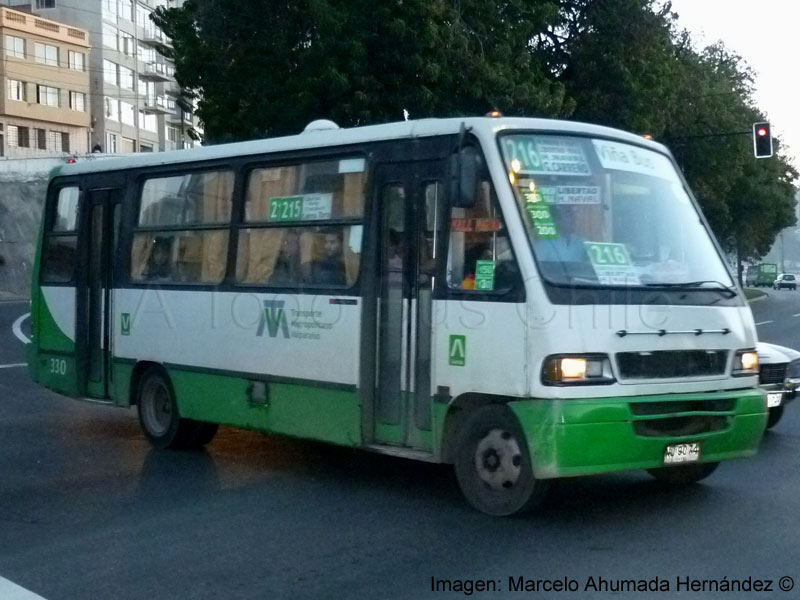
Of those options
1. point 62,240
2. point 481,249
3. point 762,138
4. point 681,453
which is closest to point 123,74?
point 762,138

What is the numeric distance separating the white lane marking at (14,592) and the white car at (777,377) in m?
7.54

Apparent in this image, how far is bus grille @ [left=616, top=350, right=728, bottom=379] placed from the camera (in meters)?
7.84

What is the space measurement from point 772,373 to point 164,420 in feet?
19.9

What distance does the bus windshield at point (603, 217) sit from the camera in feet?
26.2

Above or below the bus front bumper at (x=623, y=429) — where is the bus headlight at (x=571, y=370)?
above

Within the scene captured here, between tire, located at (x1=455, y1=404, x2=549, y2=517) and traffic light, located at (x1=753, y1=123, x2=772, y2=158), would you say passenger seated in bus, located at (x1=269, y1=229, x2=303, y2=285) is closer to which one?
tire, located at (x1=455, y1=404, x2=549, y2=517)

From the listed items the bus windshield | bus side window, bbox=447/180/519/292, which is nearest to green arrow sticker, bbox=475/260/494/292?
bus side window, bbox=447/180/519/292

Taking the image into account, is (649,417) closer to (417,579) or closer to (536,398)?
(536,398)

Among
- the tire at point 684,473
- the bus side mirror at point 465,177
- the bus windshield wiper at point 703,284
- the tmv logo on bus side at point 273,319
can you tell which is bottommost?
the tire at point 684,473

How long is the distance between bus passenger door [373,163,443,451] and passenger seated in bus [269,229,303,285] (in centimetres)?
103

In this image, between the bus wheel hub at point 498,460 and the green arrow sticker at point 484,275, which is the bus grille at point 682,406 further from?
the green arrow sticker at point 484,275

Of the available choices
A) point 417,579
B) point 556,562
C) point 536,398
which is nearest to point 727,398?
point 536,398

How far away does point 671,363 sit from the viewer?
8.03 metres

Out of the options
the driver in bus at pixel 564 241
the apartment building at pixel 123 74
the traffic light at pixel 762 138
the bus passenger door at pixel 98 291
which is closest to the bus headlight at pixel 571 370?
the driver in bus at pixel 564 241
